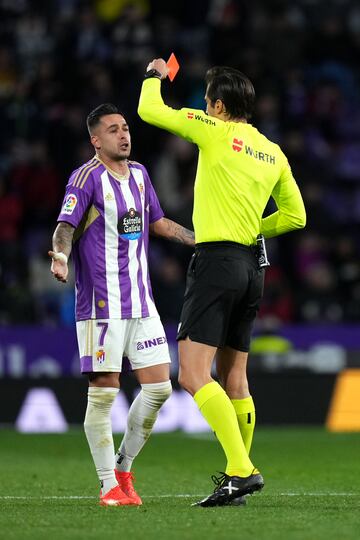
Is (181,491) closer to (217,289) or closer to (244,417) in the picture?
(244,417)

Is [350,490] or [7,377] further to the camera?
[7,377]

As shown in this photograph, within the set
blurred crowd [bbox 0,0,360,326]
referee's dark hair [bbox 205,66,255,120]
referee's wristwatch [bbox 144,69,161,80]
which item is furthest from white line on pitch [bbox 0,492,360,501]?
blurred crowd [bbox 0,0,360,326]

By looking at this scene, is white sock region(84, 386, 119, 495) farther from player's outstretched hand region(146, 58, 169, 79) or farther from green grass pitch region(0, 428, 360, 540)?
player's outstretched hand region(146, 58, 169, 79)

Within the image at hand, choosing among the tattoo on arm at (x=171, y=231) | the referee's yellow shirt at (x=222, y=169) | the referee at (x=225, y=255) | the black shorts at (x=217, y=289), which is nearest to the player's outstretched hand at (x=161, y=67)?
the referee at (x=225, y=255)

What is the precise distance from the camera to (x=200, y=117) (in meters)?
7.20

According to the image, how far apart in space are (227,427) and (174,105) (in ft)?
33.5

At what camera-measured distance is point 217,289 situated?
23.6ft

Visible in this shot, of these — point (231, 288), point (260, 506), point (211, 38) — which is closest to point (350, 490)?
point (260, 506)

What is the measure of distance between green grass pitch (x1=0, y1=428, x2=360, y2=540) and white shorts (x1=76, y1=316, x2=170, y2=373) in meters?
0.79

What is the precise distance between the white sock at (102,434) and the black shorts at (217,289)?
0.54 metres

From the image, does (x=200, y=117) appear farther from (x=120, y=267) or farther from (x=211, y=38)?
(x=211, y=38)

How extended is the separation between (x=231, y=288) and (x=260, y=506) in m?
1.20

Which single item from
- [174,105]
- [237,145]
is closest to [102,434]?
[237,145]

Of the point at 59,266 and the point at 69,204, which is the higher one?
the point at 69,204
